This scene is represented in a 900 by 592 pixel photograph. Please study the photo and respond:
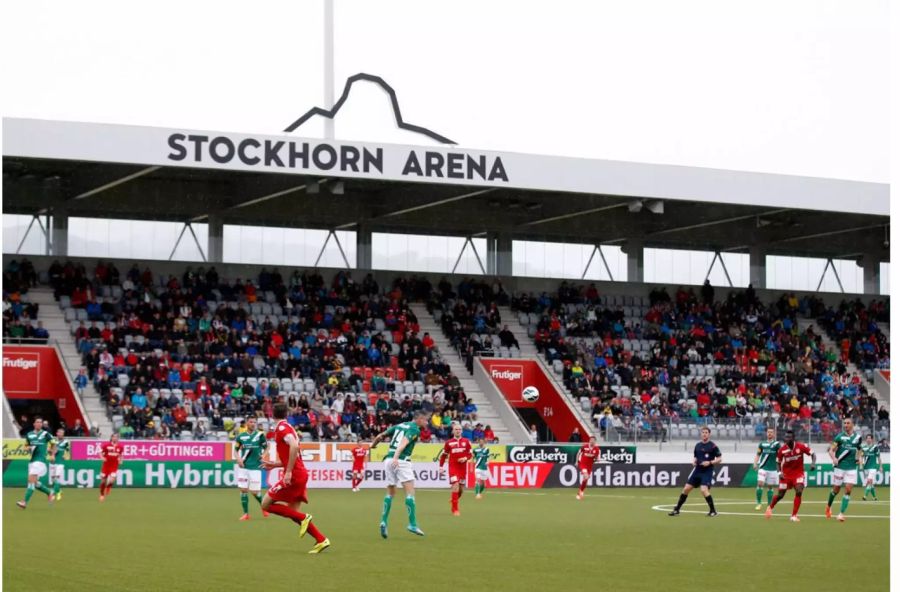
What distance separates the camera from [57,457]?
1270 inches

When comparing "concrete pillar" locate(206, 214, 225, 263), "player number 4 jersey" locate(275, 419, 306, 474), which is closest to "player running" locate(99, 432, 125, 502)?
"player number 4 jersey" locate(275, 419, 306, 474)

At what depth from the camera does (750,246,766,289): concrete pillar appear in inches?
2279

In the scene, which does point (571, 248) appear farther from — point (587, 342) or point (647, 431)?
point (647, 431)

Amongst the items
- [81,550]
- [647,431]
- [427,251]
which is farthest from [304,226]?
[81,550]

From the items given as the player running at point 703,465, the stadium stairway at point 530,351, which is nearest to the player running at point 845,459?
the player running at point 703,465

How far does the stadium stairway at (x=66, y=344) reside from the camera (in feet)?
127

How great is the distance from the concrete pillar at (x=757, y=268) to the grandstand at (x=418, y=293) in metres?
0.08

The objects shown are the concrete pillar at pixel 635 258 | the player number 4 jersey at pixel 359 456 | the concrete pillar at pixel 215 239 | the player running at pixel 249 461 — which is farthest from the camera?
the concrete pillar at pixel 635 258

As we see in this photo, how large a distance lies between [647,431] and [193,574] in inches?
1211

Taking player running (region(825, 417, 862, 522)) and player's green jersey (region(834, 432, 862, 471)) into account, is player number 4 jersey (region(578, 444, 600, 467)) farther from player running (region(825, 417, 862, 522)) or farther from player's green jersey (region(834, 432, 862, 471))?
player's green jersey (region(834, 432, 862, 471))

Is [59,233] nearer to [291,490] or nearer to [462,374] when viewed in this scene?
[462,374]

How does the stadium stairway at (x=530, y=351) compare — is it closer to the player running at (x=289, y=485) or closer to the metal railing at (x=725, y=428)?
the metal railing at (x=725, y=428)

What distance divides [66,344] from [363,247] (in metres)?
13.3

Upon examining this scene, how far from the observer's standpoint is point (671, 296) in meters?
55.7
